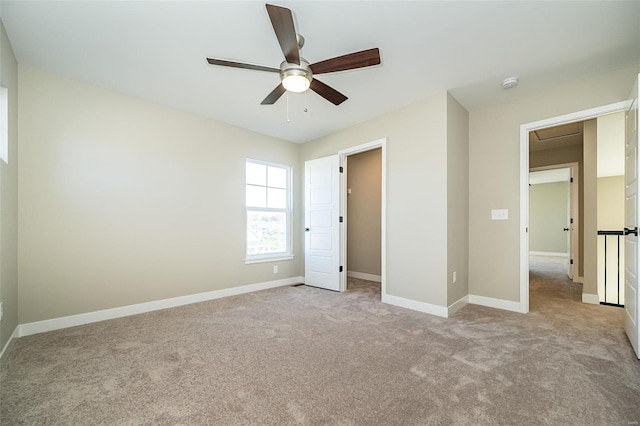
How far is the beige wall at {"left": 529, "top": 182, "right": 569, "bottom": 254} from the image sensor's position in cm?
909

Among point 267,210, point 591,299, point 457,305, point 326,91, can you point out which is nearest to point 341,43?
point 326,91

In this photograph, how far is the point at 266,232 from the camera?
4.62m

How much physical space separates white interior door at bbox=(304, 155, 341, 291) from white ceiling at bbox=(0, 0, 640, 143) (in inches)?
57.7

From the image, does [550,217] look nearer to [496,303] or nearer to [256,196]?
[496,303]

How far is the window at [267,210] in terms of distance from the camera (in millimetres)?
4410

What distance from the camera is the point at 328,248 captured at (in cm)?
446

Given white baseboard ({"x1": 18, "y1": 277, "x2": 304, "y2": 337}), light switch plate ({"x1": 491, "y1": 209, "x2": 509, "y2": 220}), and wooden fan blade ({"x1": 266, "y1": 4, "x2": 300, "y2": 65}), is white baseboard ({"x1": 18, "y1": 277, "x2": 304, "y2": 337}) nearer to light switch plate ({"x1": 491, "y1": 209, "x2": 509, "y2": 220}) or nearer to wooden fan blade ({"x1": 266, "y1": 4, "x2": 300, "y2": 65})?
wooden fan blade ({"x1": 266, "y1": 4, "x2": 300, "y2": 65})

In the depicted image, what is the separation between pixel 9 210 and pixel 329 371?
289 cm

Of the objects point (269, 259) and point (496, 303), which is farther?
point (269, 259)

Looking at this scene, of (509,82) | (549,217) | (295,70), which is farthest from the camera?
(549,217)

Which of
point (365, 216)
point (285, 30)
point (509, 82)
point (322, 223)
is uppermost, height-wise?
point (509, 82)

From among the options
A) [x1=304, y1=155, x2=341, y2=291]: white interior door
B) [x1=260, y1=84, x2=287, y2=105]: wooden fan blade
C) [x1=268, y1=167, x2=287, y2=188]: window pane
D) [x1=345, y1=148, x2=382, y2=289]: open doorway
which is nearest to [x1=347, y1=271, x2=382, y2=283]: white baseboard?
[x1=345, y1=148, x2=382, y2=289]: open doorway

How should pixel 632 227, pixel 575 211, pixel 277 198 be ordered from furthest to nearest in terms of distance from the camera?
1. pixel 575 211
2. pixel 277 198
3. pixel 632 227

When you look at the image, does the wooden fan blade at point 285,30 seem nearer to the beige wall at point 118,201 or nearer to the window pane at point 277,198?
the beige wall at point 118,201
